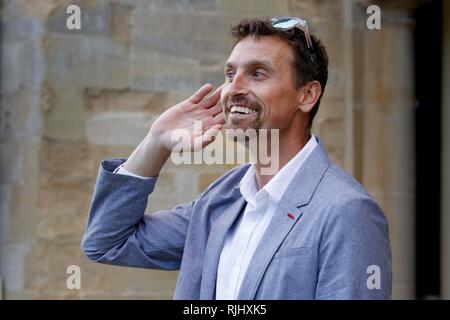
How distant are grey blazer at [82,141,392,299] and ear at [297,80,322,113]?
14cm

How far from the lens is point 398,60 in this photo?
5242mm

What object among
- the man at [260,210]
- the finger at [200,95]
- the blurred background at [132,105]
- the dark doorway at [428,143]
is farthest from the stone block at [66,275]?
the finger at [200,95]

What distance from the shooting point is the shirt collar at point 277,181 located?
8.54 feet

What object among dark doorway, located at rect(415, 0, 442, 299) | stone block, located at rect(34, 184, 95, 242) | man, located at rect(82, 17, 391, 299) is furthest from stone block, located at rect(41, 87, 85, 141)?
man, located at rect(82, 17, 391, 299)

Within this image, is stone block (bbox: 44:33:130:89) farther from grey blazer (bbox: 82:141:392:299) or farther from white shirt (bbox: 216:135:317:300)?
white shirt (bbox: 216:135:317:300)

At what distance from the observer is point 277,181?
2613mm

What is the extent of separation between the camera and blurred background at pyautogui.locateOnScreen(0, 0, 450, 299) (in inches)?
203

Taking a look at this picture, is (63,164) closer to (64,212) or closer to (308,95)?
(64,212)

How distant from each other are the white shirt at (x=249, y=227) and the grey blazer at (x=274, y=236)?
2cm

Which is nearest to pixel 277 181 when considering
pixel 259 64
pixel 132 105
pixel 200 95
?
pixel 259 64

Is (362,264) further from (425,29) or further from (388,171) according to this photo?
(425,29)

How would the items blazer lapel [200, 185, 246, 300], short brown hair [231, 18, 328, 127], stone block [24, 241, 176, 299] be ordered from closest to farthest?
blazer lapel [200, 185, 246, 300] < short brown hair [231, 18, 328, 127] < stone block [24, 241, 176, 299]
